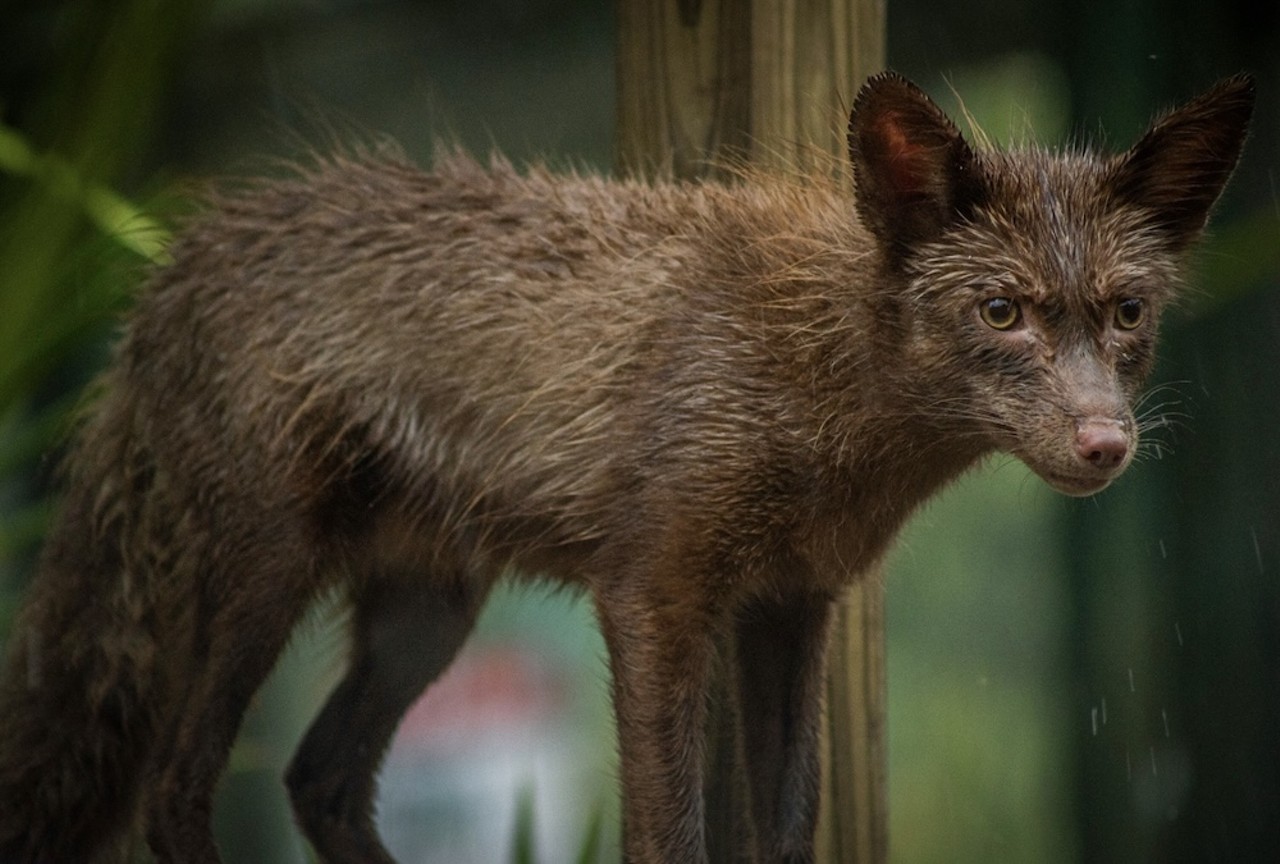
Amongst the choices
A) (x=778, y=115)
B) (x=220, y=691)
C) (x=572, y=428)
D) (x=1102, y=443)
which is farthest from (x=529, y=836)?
(x=1102, y=443)

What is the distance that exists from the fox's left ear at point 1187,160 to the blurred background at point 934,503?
1.97ft

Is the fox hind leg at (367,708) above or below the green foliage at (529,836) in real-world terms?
above

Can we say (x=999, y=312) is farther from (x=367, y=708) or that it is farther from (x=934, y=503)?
(x=367, y=708)

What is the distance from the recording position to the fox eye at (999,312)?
2650 millimetres

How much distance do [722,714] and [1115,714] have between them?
1377mm

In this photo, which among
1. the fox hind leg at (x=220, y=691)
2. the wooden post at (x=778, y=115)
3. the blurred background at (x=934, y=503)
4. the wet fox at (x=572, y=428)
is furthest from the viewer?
the blurred background at (x=934, y=503)

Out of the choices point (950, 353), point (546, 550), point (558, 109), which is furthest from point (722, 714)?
point (558, 109)

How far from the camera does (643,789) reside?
2.91 meters

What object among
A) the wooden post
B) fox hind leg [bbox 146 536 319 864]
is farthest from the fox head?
fox hind leg [bbox 146 536 319 864]

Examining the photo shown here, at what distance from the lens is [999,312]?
8.71 ft

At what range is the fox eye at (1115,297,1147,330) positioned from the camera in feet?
8.73

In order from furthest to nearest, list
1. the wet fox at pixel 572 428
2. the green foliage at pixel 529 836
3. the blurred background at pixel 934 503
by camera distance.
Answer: the blurred background at pixel 934 503 → the green foliage at pixel 529 836 → the wet fox at pixel 572 428

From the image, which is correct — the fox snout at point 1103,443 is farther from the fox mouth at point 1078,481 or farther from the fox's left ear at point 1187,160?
the fox's left ear at point 1187,160

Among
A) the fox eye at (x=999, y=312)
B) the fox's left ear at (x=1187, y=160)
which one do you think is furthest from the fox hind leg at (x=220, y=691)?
the fox's left ear at (x=1187, y=160)
